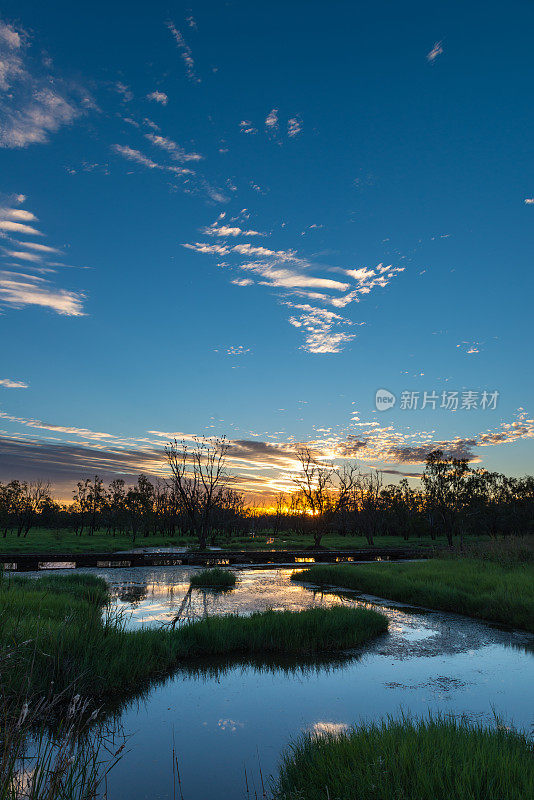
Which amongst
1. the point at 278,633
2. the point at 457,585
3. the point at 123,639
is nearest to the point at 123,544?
the point at 457,585

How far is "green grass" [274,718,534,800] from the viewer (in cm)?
439

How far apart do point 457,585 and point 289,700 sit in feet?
40.1

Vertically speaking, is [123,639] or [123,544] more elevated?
[123,639]

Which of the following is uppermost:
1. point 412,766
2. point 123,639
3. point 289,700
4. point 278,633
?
point 412,766

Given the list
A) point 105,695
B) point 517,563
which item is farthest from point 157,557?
point 105,695

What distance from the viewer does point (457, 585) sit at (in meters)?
18.0

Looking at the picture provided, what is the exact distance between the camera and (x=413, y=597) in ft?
60.6

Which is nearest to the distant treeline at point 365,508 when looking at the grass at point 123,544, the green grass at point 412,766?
the grass at point 123,544

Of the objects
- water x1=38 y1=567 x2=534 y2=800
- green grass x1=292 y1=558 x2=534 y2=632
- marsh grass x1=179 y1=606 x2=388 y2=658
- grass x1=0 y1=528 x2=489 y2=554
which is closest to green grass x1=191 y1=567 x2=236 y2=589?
green grass x1=292 y1=558 x2=534 y2=632

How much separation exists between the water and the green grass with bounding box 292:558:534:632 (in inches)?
51.6

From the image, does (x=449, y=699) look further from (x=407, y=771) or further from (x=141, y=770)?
(x=141, y=770)

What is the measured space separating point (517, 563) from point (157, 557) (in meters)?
22.5

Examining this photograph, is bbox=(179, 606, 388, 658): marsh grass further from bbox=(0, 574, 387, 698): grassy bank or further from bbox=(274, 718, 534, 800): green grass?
bbox=(274, 718, 534, 800): green grass

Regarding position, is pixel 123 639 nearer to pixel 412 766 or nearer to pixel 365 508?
pixel 412 766
